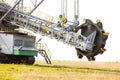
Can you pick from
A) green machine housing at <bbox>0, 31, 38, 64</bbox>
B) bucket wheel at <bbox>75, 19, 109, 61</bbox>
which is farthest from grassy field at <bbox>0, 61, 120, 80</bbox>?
green machine housing at <bbox>0, 31, 38, 64</bbox>

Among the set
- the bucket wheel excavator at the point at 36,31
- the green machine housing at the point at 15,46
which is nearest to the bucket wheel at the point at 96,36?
the bucket wheel excavator at the point at 36,31

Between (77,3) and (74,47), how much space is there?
546 centimetres

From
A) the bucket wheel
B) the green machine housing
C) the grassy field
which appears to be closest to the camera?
the grassy field

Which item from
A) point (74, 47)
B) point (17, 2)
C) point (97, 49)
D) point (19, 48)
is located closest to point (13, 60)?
point (19, 48)

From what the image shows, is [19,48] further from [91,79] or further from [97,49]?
[91,79]

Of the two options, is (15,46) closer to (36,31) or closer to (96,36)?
(36,31)

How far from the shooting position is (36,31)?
130 ft

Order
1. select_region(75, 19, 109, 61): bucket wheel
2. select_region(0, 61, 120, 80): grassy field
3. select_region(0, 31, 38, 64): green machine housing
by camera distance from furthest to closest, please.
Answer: select_region(0, 31, 38, 64): green machine housing, select_region(75, 19, 109, 61): bucket wheel, select_region(0, 61, 120, 80): grassy field

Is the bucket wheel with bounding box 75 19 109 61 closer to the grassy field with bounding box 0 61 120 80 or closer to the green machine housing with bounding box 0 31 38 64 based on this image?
the grassy field with bounding box 0 61 120 80

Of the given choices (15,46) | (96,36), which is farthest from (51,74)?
(15,46)

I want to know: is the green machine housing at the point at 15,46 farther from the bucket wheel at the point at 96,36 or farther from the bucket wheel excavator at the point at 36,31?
the bucket wheel at the point at 96,36

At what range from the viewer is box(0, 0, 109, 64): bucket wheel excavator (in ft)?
109

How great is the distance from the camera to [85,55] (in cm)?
3356

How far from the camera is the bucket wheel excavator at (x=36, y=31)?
109ft
